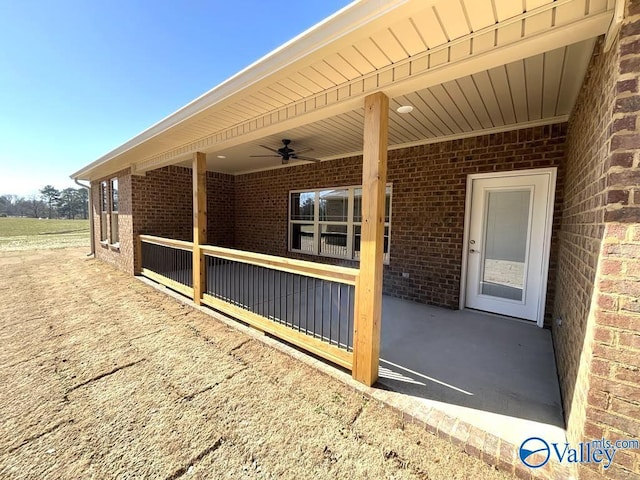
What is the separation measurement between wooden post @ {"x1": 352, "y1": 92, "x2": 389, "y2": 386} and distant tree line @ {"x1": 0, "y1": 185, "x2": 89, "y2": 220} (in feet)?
131

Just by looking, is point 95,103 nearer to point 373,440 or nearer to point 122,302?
point 122,302

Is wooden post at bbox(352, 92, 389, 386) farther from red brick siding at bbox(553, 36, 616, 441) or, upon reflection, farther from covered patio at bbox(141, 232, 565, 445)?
red brick siding at bbox(553, 36, 616, 441)

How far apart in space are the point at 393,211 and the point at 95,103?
9.99 m

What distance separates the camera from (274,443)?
64.9 inches

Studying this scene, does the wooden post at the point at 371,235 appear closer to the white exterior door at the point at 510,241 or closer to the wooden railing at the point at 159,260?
the white exterior door at the point at 510,241

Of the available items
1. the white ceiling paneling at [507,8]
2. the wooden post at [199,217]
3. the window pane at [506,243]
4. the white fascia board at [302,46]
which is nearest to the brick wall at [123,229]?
the wooden post at [199,217]

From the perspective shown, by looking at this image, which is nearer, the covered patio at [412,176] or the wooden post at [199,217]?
the covered patio at [412,176]

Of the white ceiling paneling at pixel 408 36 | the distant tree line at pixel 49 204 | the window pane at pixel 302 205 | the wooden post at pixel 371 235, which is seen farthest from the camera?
the distant tree line at pixel 49 204

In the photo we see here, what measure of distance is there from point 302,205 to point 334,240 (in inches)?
50.8

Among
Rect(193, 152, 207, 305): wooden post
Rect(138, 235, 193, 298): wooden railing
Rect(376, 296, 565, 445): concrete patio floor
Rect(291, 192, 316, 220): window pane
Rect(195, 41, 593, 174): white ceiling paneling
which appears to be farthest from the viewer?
Rect(291, 192, 316, 220): window pane

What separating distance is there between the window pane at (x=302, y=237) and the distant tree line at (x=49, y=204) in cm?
3618

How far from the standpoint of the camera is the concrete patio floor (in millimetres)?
1823

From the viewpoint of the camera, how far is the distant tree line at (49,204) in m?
31.2

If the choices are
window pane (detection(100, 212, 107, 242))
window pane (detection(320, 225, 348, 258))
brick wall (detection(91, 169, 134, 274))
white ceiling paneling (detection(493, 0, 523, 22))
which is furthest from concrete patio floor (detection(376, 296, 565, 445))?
window pane (detection(100, 212, 107, 242))
